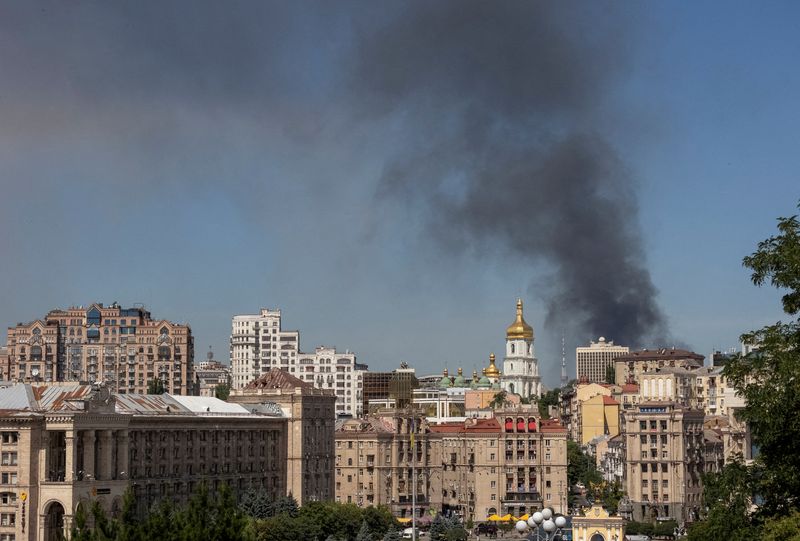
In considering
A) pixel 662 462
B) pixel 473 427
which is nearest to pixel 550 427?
pixel 473 427

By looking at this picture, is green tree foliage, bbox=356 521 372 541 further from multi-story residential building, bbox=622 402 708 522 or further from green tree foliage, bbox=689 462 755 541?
green tree foliage, bbox=689 462 755 541

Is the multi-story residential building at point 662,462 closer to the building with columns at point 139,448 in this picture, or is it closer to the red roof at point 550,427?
the red roof at point 550,427

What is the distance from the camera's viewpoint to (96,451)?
122 m

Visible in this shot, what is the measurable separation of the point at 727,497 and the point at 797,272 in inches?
357

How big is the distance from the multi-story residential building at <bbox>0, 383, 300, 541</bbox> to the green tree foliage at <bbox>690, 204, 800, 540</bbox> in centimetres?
6895

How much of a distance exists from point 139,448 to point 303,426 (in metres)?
33.9

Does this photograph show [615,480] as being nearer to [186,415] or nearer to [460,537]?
[460,537]

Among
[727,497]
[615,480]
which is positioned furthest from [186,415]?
[727,497]

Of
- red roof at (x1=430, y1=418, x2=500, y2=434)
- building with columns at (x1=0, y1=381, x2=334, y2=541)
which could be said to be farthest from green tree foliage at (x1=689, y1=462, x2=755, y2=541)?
red roof at (x1=430, y1=418, x2=500, y2=434)

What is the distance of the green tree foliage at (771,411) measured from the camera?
50938 millimetres

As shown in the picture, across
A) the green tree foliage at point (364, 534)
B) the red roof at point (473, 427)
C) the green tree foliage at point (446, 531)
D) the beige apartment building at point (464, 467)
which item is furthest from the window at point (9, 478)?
the red roof at point (473, 427)

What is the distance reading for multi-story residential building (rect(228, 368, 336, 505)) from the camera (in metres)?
162

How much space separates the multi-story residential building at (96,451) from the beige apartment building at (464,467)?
31.1 m

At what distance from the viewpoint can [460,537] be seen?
5517 inches
